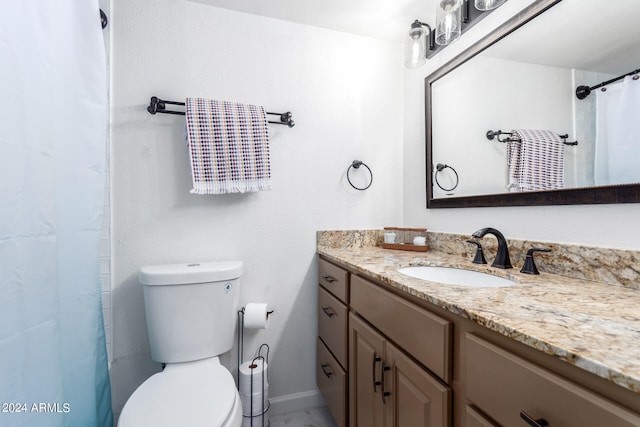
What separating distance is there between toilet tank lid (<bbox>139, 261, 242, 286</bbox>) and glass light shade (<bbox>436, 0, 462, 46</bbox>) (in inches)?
57.7

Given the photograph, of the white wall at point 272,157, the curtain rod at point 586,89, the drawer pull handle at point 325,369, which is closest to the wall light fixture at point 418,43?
the white wall at point 272,157

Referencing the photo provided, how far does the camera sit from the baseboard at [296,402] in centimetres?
157

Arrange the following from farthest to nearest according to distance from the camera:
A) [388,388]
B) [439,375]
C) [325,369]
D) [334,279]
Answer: [325,369], [334,279], [388,388], [439,375]

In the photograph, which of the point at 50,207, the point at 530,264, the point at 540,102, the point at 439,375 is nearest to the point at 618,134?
the point at 540,102

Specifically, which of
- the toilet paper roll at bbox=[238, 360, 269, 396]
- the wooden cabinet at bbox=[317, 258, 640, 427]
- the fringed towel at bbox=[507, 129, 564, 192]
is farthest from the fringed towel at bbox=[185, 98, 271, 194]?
the fringed towel at bbox=[507, 129, 564, 192]

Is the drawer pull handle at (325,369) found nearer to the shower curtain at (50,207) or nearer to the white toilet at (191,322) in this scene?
the white toilet at (191,322)

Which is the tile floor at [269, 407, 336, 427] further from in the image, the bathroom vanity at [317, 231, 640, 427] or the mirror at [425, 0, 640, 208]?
the mirror at [425, 0, 640, 208]

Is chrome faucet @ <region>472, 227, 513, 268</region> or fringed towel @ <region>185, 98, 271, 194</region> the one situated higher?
fringed towel @ <region>185, 98, 271, 194</region>

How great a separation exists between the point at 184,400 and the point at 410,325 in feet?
2.58

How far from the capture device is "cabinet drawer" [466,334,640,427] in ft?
1.26

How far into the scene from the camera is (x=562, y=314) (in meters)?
0.57

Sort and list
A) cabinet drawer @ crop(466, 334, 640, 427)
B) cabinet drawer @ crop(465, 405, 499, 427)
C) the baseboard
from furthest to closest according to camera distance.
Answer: the baseboard < cabinet drawer @ crop(465, 405, 499, 427) < cabinet drawer @ crop(466, 334, 640, 427)

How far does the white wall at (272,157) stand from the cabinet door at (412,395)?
0.82 meters

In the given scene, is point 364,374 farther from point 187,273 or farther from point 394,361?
point 187,273
